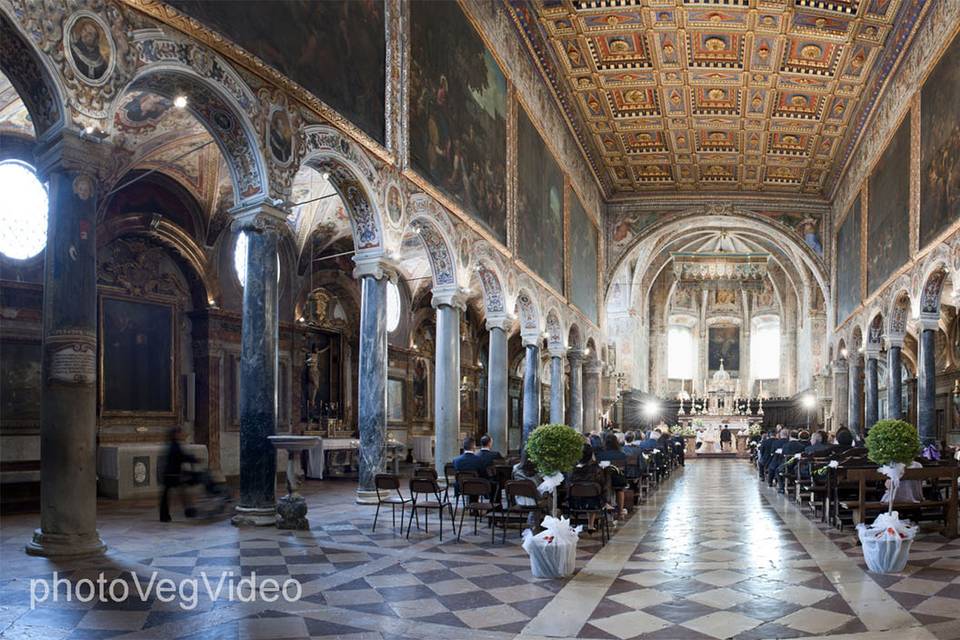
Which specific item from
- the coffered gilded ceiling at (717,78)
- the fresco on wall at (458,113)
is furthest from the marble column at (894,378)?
the fresco on wall at (458,113)

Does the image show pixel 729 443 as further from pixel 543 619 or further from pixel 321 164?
pixel 543 619

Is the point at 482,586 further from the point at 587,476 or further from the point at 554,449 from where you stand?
the point at 587,476

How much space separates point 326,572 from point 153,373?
435 inches

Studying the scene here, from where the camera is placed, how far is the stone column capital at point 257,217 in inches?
441

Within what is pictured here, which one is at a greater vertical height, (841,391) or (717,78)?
(717,78)

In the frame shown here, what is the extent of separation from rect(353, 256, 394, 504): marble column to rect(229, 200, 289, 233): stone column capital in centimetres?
331

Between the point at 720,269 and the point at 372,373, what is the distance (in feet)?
123

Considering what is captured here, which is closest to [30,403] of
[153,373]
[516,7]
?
[153,373]

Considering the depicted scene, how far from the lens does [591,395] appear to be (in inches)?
1345

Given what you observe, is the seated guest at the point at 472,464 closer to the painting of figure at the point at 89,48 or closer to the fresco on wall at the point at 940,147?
the painting of figure at the point at 89,48

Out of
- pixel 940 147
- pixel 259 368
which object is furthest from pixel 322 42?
pixel 940 147

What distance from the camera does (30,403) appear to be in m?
14.4

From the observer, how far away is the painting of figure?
8.28 meters

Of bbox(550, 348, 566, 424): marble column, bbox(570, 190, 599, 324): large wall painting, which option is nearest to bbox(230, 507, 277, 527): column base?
bbox(550, 348, 566, 424): marble column
